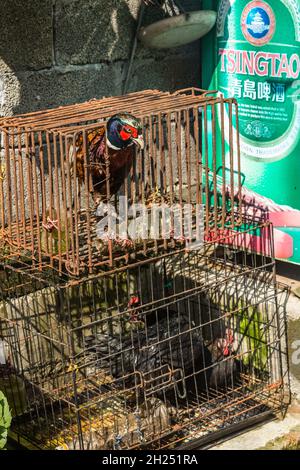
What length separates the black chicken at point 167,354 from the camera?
182 inches

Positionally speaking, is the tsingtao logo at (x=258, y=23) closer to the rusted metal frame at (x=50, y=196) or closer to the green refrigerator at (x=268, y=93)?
the green refrigerator at (x=268, y=93)

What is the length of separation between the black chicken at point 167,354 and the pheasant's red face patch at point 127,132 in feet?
3.24

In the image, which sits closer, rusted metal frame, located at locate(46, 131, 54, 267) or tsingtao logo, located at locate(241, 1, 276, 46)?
rusted metal frame, located at locate(46, 131, 54, 267)

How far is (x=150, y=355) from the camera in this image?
15.2 feet

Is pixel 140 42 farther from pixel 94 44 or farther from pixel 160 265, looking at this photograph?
pixel 160 265

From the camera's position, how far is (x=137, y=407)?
4.32 metres

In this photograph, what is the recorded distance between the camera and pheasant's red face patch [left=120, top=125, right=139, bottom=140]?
160 inches

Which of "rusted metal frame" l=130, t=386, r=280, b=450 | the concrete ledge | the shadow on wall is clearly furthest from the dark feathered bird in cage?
the concrete ledge

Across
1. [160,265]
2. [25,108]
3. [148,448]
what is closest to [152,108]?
[25,108]

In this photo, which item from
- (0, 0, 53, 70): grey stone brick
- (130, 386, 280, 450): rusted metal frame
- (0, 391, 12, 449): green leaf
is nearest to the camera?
(0, 391, 12, 449): green leaf

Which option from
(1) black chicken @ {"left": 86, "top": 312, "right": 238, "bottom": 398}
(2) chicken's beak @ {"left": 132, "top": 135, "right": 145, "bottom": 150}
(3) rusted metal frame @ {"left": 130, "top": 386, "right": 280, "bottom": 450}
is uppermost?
(2) chicken's beak @ {"left": 132, "top": 135, "right": 145, "bottom": 150}

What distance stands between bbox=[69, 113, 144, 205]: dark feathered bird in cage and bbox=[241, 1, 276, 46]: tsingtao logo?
121 cm

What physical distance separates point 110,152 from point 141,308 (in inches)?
37.9

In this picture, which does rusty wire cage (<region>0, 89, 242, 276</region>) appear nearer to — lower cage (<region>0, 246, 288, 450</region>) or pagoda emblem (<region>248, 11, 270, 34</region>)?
lower cage (<region>0, 246, 288, 450</region>)
